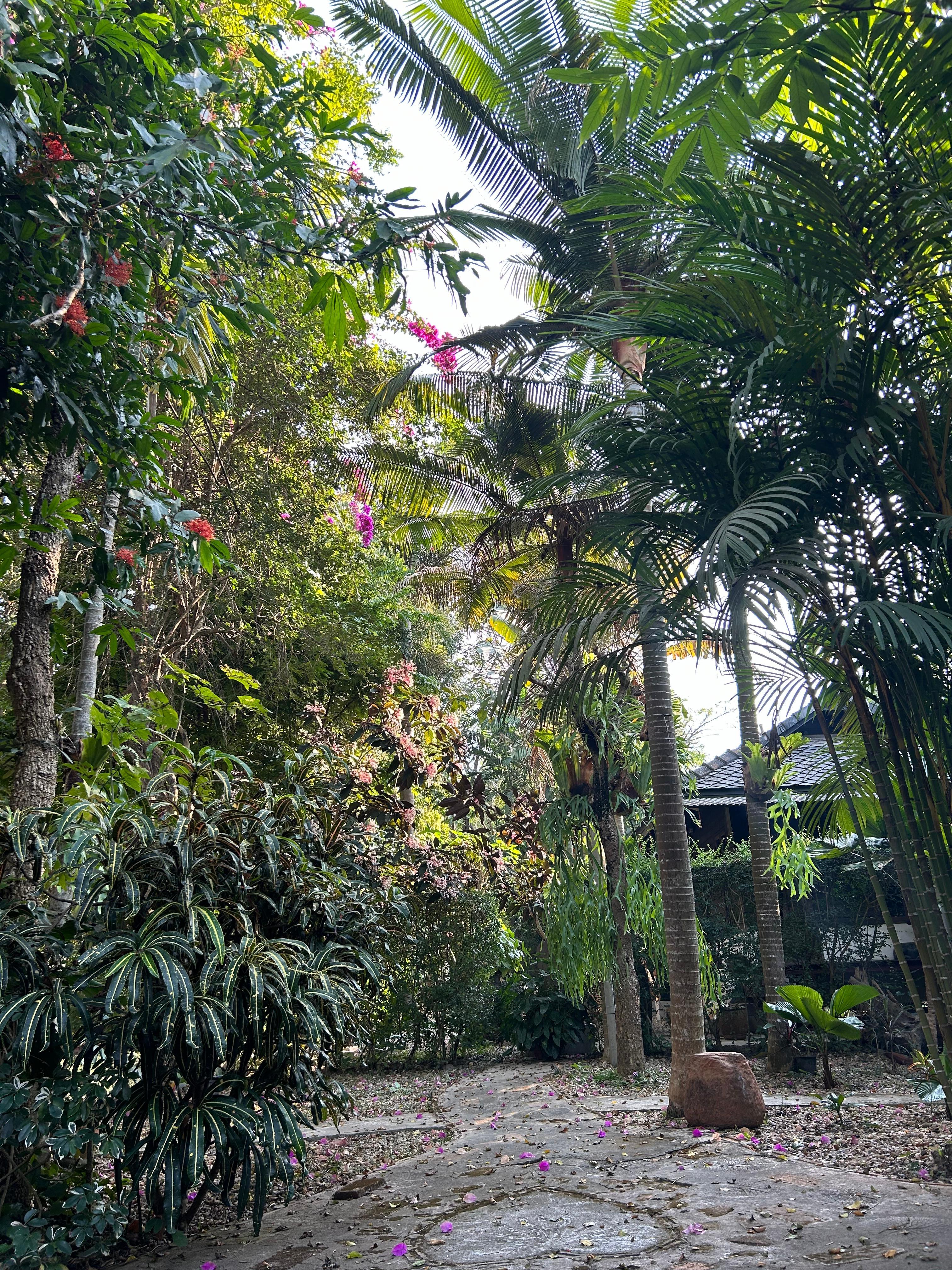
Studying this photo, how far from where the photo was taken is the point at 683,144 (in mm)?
1958

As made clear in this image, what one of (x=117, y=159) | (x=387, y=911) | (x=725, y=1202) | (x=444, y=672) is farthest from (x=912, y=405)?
(x=444, y=672)

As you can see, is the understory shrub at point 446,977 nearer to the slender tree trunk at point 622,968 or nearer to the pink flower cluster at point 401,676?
the slender tree trunk at point 622,968

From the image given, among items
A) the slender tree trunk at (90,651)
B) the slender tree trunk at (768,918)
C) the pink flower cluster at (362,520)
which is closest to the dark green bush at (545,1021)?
the slender tree trunk at (768,918)

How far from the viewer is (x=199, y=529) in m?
3.52

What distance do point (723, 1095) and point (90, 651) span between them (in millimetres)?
4367

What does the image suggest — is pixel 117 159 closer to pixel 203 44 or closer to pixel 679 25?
pixel 203 44

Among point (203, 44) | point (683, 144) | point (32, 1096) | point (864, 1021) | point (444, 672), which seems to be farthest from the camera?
point (444, 672)

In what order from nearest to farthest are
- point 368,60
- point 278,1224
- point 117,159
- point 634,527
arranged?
point 117,159 < point 278,1224 < point 634,527 < point 368,60

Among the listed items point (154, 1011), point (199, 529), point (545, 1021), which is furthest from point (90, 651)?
point (545, 1021)

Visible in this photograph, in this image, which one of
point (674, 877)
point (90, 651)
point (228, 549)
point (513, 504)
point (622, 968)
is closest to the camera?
point (228, 549)

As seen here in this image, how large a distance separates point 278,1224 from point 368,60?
765 centimetres

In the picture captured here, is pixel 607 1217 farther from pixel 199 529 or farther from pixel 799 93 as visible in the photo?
pixel 799 93

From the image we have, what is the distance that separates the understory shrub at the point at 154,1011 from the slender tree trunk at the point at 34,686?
0.15 m

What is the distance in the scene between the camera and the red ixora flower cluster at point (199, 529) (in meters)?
3.49
